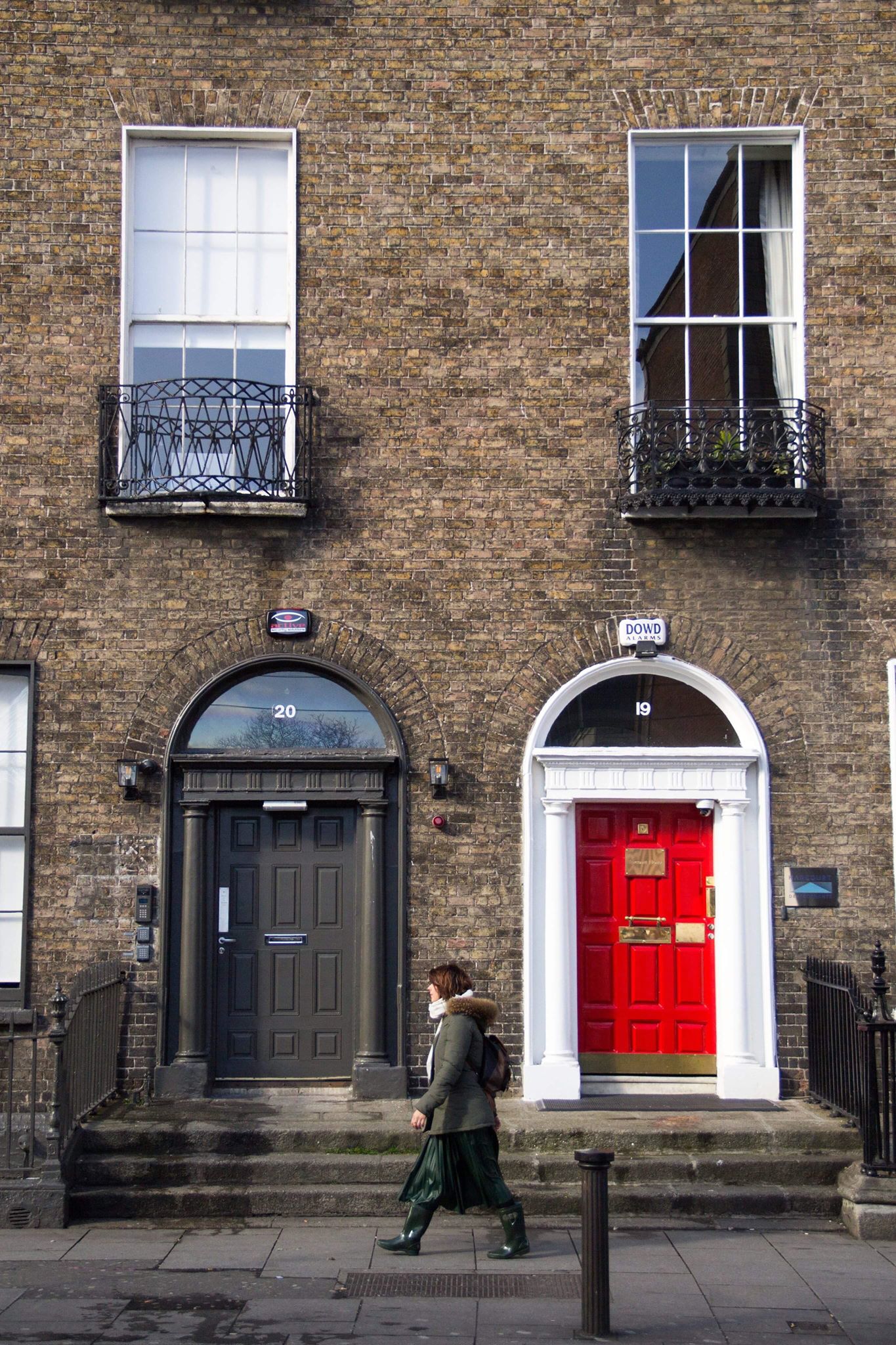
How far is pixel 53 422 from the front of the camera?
397 inches

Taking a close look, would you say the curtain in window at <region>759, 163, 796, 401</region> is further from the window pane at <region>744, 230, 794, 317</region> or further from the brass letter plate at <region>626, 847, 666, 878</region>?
the brass letter plate at <region>626, 847, 666, 878</region>

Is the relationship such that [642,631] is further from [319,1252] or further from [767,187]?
[319,1252]

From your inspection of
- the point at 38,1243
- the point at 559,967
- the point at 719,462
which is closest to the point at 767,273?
the point at 719,462

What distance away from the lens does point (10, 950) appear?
9.90 m

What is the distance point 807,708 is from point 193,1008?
4977mm

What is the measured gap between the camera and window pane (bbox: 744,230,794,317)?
10539mm

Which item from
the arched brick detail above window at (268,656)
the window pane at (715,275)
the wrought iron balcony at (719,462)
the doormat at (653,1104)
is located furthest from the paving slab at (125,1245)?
the window pane at (715,275)

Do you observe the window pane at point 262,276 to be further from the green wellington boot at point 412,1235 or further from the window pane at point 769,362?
the green wellington boot at point 412,1235

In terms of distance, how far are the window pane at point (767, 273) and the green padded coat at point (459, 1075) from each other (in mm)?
6094

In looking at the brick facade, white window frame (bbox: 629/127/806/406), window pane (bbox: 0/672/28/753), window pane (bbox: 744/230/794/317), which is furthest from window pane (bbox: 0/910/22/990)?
window pane (bbox: 744/230/794/317)

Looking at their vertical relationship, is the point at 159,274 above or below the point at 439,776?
above

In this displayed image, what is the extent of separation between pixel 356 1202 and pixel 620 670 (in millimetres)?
4166

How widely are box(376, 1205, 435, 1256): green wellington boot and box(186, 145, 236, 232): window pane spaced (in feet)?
23.9

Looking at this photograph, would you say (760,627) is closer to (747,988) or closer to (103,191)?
(747,988)
